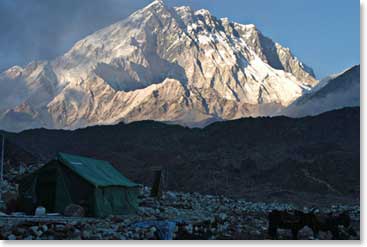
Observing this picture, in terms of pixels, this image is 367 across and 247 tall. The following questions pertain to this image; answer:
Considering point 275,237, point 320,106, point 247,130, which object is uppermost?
point 320,106

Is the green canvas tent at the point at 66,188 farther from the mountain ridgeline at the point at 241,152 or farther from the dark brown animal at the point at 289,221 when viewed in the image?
the mountain ridgeline at the point at 241,152

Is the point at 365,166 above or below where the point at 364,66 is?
below

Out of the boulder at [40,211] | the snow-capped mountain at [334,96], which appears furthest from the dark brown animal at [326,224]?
the snow-capped mountain at [334,96]

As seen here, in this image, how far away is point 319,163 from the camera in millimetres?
46531

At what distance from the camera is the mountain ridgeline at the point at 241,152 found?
1595 inches

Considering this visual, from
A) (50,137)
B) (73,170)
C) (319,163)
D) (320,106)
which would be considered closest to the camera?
(73,170)

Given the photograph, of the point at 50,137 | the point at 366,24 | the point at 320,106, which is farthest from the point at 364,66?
the point at 320,106

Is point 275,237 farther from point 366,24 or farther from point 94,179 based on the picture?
→ point 94,179

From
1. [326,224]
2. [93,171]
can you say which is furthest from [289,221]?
[93,171]

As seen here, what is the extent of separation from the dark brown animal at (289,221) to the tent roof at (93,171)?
600 centimetres

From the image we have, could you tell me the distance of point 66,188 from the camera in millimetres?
17516

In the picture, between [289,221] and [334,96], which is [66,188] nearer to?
[289,221]

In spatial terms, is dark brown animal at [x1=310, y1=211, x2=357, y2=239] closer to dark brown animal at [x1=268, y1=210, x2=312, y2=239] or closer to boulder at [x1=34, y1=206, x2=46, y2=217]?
dark brown animal at [x1=268, y1=210, x2=312, y2=239]

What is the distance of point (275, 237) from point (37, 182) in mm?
7915
